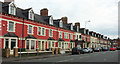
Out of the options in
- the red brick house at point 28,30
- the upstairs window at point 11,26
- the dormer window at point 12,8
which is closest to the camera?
the red brick house at point 28,30

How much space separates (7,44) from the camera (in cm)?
2802

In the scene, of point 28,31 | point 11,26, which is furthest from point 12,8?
point 28,31

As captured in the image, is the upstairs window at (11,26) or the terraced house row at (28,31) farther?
the upstairs window at (11,26)

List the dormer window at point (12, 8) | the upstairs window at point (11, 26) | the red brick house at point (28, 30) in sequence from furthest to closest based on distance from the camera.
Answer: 1. the dormer window at point (12, 8)
2. the upstairs window at point (11, 26)
3. the red brick house at point (28, 30)

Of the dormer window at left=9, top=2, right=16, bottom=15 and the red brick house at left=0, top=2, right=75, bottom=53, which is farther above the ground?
the dormer window at left=9, top=2, right=16, bottom=15

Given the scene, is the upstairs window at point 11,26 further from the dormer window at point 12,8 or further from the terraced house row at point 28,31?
the dormer window at point 12,8

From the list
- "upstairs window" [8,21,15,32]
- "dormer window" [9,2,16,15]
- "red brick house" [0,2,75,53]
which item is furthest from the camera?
"dormer window" [9,2,16,15]

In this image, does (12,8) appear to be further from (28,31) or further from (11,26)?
(28,31)

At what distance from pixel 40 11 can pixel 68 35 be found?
12.0 meters

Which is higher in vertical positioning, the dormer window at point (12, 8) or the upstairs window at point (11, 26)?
the dormer window at point (12, 8)

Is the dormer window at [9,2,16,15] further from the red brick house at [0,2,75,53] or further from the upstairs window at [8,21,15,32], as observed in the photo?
the upstairs window at [8,21,15,32]

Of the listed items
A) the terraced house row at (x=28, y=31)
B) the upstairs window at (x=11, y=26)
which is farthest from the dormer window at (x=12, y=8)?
the upstairs window at (x=11, y=26)

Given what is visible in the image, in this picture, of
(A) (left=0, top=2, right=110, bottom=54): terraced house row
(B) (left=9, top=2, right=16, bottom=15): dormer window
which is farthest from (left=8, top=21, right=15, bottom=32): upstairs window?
(B) (left=9, top=2, right=16, bottom=15): dormer window

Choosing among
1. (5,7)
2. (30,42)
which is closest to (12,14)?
(5,7)
